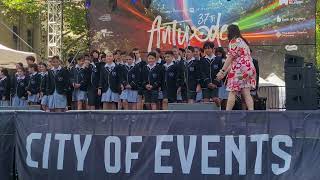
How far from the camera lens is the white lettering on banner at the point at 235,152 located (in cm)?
624

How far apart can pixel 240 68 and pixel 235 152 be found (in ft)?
8.91

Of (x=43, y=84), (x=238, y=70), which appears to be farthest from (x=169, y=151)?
(x=43, y=84)

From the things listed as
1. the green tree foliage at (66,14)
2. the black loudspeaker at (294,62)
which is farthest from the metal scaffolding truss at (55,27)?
the black loudspeaker at (294,62)

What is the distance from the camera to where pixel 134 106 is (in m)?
12.1

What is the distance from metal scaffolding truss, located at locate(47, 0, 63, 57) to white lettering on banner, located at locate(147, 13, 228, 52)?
5453mm

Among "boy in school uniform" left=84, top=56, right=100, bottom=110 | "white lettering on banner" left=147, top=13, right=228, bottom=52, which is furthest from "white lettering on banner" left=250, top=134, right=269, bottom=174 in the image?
"white lettering on banner" left=147, top=13, right=228, bottom=52

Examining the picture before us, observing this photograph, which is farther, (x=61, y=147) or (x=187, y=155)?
(x=61, y=147)

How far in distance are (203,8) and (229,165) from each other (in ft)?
30.4

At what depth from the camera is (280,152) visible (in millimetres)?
6109

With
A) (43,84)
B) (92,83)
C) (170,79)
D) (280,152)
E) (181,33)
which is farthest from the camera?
(181,33)

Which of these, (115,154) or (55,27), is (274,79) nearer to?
(115,154)

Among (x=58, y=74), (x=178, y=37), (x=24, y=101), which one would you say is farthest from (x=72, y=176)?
(x=178, y=37)

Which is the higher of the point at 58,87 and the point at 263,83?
the point at 263,83

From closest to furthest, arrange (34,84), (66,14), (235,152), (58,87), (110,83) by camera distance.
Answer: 1. (235,152)
2. (110,83)
3. (58,87)
4. (34,84)
5. (66,14)
